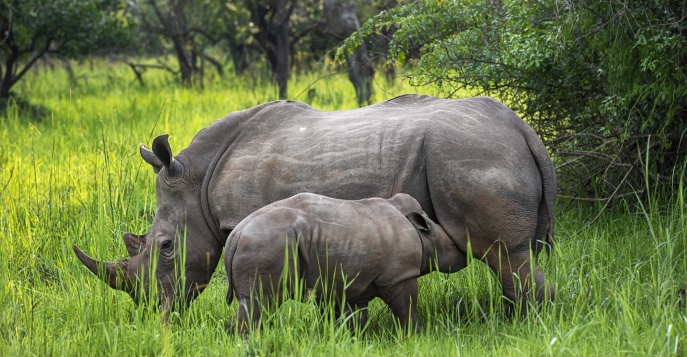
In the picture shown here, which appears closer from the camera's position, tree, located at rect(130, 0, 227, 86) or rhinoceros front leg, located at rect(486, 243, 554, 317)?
rhinoceros front leg, located at rect(486, 243, 554, 317)

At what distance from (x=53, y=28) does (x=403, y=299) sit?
406 inches

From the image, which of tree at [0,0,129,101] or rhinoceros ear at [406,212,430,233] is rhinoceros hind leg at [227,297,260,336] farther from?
tree at [0,0,129,101]

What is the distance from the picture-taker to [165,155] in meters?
4.79

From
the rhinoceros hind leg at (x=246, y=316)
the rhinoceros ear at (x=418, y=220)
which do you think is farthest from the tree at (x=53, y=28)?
the rhinoceros ear at (x=418, y=220)

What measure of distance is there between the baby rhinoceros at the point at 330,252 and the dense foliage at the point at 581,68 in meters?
1.77

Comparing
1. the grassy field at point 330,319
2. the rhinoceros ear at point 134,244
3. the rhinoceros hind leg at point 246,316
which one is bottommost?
the grassy field at point 330,319

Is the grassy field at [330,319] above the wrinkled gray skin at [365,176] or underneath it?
underneath

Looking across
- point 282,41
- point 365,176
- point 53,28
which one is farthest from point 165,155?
point 282,41

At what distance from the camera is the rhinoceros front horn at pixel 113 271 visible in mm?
4683

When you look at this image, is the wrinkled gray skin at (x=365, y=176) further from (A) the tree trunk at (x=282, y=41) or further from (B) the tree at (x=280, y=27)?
(A) the tree trunk at (x=282, y=41)

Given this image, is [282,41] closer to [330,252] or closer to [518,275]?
[518,275]

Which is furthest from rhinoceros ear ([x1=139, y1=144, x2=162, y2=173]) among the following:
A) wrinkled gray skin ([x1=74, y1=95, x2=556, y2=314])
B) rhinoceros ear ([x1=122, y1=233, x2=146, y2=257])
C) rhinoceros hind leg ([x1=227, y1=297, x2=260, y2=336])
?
rhinoceros hind leg ([x1=227, y1=297, x2=260, y2=336])

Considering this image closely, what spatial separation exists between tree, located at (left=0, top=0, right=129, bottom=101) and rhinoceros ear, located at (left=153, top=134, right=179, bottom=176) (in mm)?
8115

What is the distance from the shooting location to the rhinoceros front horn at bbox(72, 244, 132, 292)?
468 centimetres
